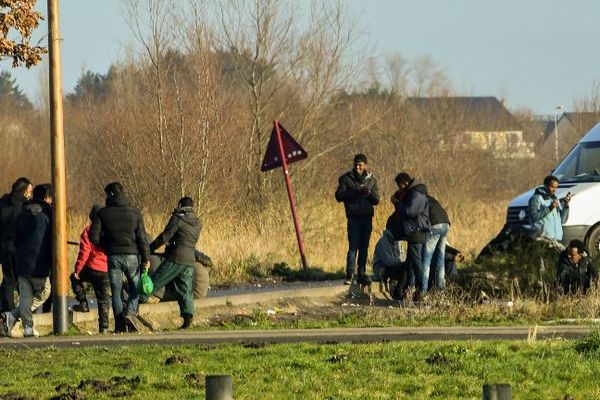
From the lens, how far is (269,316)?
20.7 m

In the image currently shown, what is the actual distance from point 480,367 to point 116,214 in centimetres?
679

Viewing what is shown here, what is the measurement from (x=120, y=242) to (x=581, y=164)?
10777 mm

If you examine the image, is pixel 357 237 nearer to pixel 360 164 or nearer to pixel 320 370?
pixel 360 164

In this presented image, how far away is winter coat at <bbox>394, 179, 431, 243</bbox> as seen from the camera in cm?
2191

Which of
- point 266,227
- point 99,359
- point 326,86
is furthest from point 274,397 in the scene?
point 326,86

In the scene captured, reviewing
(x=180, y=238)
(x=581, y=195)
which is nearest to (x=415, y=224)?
(x=180, y=238)

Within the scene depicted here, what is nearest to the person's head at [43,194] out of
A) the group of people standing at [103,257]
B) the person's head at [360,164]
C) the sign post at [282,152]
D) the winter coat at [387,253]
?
the group of people standing at [103,257]

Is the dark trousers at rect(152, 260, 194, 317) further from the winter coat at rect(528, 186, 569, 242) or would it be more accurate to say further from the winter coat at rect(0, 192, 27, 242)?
the winter coat at rect(528, 186, 569, 242)

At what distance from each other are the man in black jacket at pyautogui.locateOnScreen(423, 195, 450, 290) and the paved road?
4.01 meters

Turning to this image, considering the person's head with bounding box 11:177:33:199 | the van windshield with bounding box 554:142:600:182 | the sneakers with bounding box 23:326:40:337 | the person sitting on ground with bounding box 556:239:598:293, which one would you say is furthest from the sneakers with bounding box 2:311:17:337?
the van windshield with bounding box 554:142:600:182

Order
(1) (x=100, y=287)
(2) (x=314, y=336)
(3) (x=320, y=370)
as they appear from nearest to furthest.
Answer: (3) (x=320, y=370)
(2) (x=314, y=336)
(1) (x=100, y=287)

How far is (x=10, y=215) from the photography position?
20.3 m

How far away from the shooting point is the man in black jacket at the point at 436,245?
22.0 metres

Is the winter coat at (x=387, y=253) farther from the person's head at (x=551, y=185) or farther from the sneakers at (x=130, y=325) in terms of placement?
the sneakers at (x=130, y=325)
